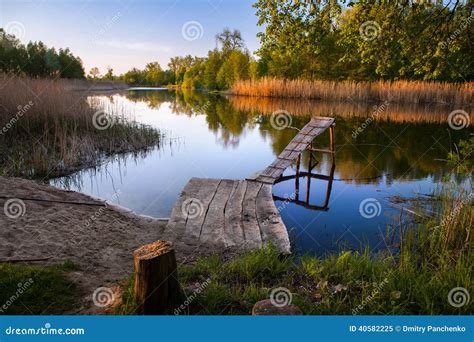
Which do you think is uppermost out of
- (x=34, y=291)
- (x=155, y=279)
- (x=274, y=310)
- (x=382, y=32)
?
(x=382, y=32)

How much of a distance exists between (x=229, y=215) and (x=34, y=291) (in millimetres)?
3465

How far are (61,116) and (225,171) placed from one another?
5.55 metres

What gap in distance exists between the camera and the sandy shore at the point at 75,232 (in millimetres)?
4223

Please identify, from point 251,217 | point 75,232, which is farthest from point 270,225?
point 75,232

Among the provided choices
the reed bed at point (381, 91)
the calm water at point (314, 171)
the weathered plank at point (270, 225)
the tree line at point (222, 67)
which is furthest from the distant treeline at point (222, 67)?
the weathered plank at point (270, 225)

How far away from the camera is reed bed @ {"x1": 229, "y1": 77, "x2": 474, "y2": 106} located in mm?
29000

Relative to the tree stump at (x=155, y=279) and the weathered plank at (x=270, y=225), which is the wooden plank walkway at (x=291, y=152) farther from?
the tree stump at (x=155, y=279)

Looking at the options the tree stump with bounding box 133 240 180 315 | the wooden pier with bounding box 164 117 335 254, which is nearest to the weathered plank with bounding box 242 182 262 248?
the wooden pier with bounding box 164 117 335 254

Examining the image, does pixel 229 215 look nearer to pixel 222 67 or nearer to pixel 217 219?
pixel 217 219

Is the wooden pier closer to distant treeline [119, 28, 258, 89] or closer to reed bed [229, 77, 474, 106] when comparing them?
reed bed [229, 77, 474, 106]

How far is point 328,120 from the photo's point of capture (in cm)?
1040

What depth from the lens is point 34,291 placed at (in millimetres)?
3371

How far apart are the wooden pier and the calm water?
56 centimetres

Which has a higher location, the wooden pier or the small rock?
the small rock
